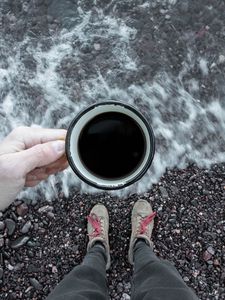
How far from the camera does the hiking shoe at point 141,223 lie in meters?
2.31

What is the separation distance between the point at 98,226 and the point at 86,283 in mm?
453

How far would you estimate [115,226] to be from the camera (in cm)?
243

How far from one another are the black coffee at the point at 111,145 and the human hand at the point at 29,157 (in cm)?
9

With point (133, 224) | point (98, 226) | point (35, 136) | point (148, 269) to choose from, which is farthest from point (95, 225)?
point (35, 136)

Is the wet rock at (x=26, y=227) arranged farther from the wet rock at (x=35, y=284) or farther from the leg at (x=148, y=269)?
the leg at (x=148, y=269)

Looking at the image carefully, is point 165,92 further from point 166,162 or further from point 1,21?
point 1,21

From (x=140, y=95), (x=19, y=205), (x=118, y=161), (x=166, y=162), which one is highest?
(x=118, y=161)

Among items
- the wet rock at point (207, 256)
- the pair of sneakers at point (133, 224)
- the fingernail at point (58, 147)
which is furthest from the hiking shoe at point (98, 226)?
the fingernail at point (58, 147)

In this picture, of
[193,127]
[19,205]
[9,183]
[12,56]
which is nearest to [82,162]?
[9,183]

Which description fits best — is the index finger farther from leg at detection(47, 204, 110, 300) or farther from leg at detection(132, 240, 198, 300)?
leg at detection(132, 240, 198, 300)

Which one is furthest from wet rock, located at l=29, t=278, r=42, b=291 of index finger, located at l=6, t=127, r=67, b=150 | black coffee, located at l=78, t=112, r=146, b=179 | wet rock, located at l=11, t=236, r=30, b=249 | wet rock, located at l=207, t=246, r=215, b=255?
black coffee, located at l=78, t=112, r=146, b=179

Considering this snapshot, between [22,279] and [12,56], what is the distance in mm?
1265

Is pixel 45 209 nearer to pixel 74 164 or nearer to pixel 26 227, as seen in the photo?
pixel 26 227

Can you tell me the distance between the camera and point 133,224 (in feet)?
7.82
